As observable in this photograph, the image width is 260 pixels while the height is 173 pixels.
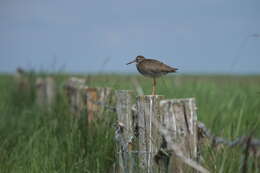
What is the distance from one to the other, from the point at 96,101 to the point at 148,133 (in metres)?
2.04

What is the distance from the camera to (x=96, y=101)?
5062 millimetres

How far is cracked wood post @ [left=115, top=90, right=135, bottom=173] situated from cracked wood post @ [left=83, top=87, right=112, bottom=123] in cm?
84

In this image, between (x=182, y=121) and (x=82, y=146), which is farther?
(x=82, y=146)

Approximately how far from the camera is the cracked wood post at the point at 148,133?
303 cm

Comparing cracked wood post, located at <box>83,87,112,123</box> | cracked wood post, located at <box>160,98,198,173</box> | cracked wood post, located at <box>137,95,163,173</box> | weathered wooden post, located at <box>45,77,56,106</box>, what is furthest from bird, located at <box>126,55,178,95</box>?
weathered wooden post, located at <box>45,77,56,106</box>

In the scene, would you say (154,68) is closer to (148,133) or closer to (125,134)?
(125,134)

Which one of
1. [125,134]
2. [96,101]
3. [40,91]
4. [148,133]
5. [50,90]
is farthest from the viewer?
[40,91]

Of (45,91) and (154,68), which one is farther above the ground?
(154,68)

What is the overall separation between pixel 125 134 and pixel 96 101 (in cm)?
157

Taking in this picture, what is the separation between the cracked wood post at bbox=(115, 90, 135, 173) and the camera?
128 inches

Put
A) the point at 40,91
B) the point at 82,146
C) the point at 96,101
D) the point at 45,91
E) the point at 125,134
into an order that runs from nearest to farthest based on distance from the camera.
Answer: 1. the point at 125,134
2. the point at 82,146
3. the point at 96,101
4. the point at 45,91
5. the point at 40,91

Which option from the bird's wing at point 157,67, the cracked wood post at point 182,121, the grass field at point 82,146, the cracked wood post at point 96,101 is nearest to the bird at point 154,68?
the bird's wing at point 157,67

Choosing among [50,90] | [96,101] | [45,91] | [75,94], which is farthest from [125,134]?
[45,91]

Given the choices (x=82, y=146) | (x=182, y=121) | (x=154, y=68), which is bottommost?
(x=82, y=146)
